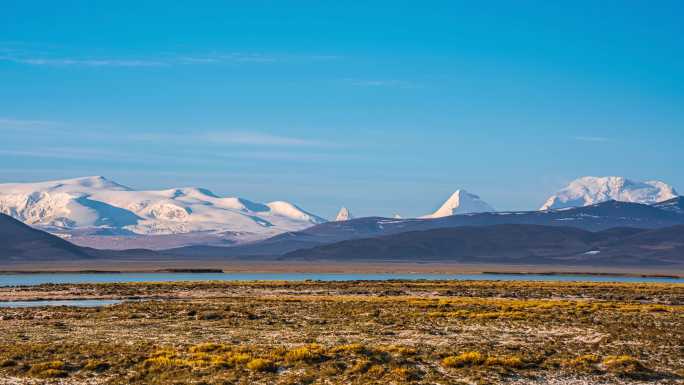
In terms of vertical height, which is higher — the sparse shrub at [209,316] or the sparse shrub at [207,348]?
the sparse shrub at [209,316]

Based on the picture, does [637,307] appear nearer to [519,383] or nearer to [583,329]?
[583,329]

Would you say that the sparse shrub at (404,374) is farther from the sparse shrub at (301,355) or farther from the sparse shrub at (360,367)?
the sparse shrub at (301,355)

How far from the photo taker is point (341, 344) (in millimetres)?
38281

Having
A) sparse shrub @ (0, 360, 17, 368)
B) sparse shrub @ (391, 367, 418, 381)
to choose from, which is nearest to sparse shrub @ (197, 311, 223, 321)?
sparse shrub @ (0, 360, 17, 368)

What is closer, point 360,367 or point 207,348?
point 360,367

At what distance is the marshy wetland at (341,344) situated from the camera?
1209 inches

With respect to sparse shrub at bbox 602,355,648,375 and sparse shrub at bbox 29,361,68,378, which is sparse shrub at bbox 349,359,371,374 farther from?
sparse shrub at bbox 29,361,68,378

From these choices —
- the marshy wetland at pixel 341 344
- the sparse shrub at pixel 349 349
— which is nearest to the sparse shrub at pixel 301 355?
the marshy wetland at pixel 341 344

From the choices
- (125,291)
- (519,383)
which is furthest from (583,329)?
(125,291)

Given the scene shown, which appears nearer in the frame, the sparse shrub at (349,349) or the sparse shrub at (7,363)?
the sparse shrub at (7,363)

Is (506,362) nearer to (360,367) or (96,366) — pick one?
(360,367)

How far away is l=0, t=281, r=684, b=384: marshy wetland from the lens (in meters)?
30.7

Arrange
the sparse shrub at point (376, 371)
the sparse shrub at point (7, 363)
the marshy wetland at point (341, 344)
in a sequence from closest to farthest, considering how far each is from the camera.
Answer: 1. the sparse shrub at point (376, 371)
2. the marshy wetland at point (341, 344)
3. the sparse shrub at point (7, 363)

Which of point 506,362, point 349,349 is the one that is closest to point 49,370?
point 349,349
